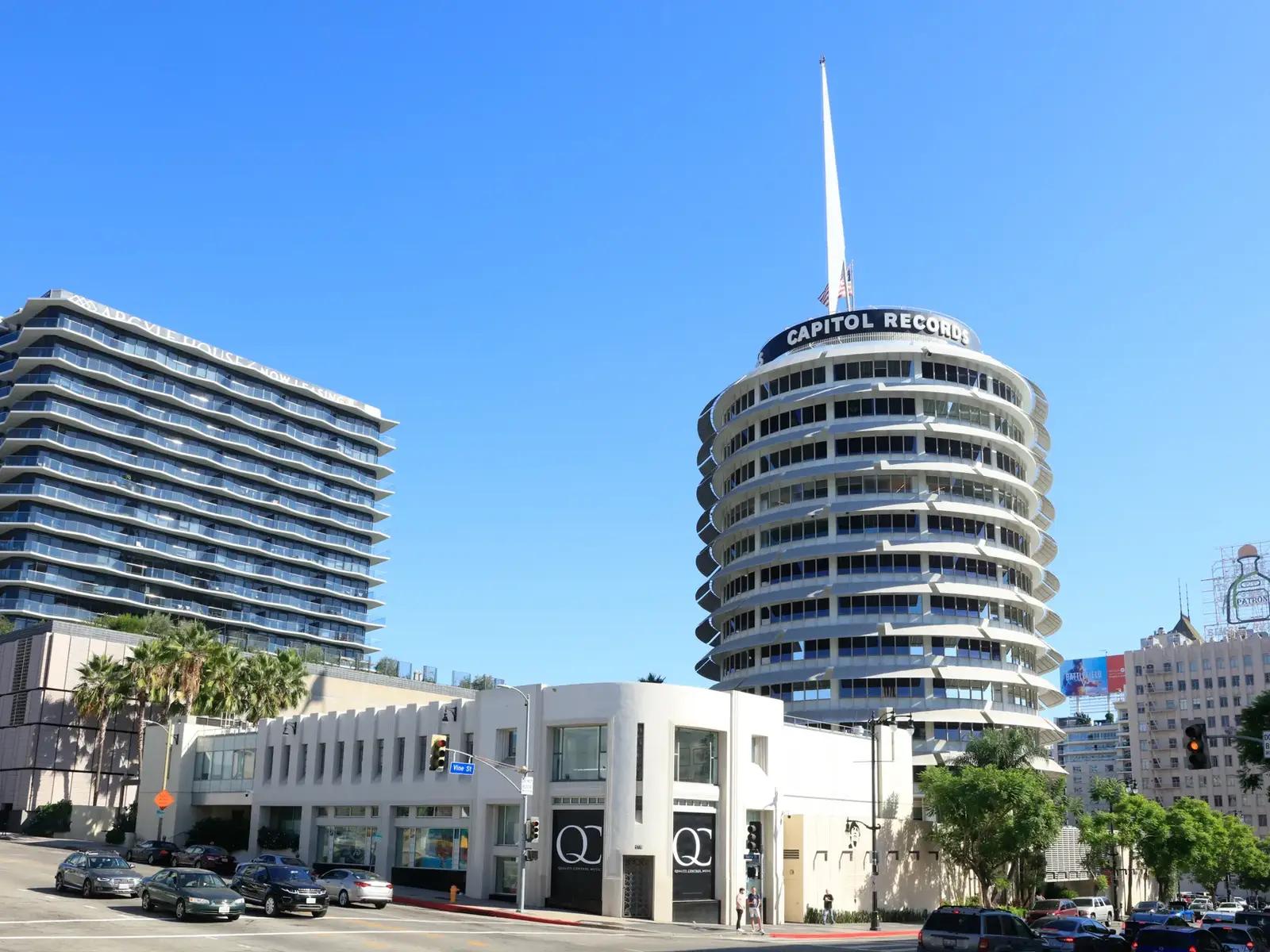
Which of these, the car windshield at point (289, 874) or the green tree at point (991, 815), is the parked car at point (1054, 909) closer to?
the green tree at point (991, 815)

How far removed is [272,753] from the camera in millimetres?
74125

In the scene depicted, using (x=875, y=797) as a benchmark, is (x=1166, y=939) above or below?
below

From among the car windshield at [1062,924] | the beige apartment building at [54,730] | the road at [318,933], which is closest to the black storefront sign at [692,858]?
the road at [318,933]

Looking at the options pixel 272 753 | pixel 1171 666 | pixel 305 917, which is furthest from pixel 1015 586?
pixel 1171 666

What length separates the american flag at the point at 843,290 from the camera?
10606 centimetres

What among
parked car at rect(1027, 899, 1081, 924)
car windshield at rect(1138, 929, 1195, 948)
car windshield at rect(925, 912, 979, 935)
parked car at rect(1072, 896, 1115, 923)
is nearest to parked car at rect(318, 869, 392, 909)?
car windshield at rect(925, 912, 979, 935)

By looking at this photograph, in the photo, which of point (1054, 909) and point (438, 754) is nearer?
point (438, 754)

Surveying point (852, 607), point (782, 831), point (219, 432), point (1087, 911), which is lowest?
point (1087, 911)

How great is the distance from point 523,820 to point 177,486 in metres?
100

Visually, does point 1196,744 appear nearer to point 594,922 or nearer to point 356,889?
point 594,922

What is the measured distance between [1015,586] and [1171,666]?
119 metres

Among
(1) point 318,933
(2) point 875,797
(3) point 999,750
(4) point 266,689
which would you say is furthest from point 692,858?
(4) point 266,689

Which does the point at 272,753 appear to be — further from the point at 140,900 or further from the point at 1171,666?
the point at 1171,666

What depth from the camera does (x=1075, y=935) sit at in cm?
4197
